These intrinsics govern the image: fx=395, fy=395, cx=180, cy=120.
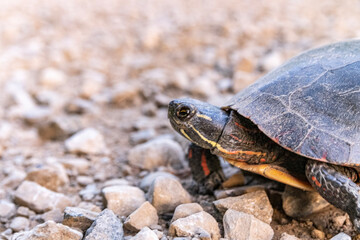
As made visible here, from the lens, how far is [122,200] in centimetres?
275

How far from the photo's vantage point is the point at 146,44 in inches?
265

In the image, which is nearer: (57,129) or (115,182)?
(115,182)

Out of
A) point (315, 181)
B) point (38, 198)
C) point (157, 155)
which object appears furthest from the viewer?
point (157, 155)

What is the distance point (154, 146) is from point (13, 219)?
1405mm

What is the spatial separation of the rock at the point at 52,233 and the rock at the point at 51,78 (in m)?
3.36

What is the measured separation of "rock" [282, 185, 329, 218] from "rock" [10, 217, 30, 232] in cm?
176

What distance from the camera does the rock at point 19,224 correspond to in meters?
2.59

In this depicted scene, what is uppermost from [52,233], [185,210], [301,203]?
[52,233]

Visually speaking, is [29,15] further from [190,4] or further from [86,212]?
[86,212]

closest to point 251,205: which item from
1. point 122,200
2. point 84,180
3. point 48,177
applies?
point 122,200

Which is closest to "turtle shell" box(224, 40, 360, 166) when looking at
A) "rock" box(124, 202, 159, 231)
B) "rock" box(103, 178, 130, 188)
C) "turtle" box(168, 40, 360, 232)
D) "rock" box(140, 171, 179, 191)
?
"turtle" box(168, 40, 360, 232)

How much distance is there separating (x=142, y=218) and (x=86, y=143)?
1.53 metres

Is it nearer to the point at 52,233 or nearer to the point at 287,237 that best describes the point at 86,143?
the point at 52,233

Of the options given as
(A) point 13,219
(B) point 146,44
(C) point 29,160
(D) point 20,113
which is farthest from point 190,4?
(A) point 13,219
